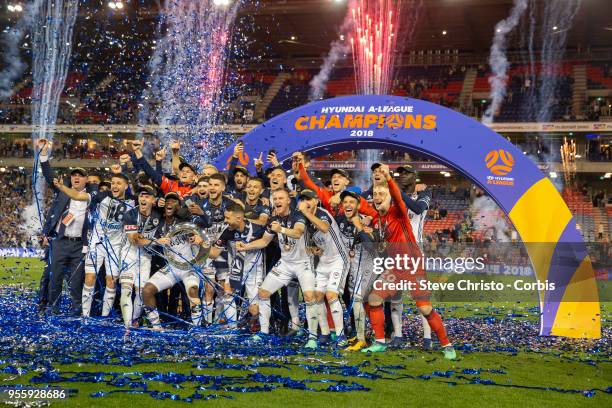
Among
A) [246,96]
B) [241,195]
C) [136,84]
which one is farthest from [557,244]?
[136,84]

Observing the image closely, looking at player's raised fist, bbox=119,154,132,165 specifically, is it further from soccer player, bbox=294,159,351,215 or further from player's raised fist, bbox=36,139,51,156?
soccer player, bbox=294,159,351,215

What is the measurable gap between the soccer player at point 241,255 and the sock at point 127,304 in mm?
1061

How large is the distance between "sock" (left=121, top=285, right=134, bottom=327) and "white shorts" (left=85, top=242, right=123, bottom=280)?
0.43 m

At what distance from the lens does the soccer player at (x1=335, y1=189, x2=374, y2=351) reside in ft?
27.3

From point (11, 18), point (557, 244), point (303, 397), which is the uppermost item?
point (11, 18)

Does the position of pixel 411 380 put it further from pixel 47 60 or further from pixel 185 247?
pixel 47 60

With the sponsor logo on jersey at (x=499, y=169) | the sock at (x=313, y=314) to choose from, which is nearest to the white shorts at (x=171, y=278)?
the sock at (x=313, y=314)

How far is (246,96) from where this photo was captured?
129 ft

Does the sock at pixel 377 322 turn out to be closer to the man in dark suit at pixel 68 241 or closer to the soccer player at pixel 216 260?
the soccer player at pixel 216 260

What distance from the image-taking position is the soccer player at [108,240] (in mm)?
9414

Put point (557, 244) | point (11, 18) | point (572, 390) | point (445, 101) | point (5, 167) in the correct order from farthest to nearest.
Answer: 1. point (5, 167)
2. point (445, 101)
3. point (11, 18)
4. point (557, 244)
5. point (572, 390)

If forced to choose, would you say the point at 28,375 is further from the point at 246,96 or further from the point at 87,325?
the point at 246,96

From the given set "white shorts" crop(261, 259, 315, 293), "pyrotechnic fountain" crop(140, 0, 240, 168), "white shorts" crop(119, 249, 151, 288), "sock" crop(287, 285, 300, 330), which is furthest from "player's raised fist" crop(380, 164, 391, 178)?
"pyrotechnic fountain" crop(140, 0, 240, 168)

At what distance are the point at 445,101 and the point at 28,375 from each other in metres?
32.4
